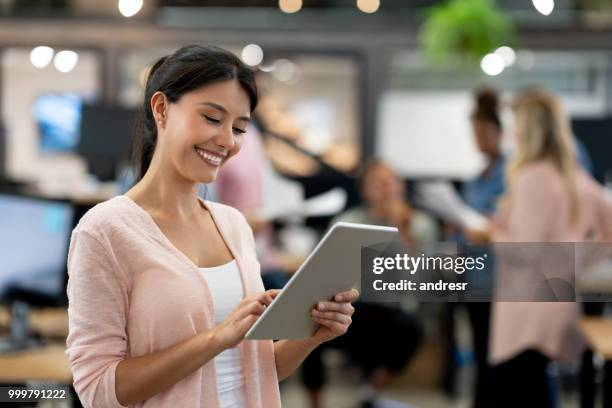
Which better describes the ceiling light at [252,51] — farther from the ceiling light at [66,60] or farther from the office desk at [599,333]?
the office desk at [599,333]

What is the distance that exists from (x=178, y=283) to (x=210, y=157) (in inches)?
7.2

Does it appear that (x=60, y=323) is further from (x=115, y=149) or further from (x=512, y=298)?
(x=115, y=149)

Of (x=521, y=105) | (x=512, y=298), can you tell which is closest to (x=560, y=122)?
(x=521, y=105)

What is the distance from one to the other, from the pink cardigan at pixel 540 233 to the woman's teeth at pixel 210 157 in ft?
6.28

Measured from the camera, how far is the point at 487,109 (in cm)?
431

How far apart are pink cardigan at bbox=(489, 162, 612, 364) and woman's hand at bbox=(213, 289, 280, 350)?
6.45ft

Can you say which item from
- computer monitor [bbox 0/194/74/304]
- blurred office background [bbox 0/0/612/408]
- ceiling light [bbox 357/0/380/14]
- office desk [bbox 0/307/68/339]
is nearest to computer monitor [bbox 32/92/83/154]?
blurred office background [bbox 0/0/612/408]

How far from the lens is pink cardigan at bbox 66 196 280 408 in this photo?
137 cm

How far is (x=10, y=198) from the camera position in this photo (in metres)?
3.21

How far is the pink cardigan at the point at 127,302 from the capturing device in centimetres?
137

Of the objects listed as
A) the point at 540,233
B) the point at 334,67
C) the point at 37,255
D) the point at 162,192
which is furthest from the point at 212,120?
the point at 334,67

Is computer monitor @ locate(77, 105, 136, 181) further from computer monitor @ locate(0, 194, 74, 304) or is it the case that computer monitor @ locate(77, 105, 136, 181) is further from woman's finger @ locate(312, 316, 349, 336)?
woman's finger @ locate(312, 316, 349, 336)

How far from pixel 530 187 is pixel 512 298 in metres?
1.39

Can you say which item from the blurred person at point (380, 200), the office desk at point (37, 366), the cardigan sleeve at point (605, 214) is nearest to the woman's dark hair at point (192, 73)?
the office desk at point (37, 366)
